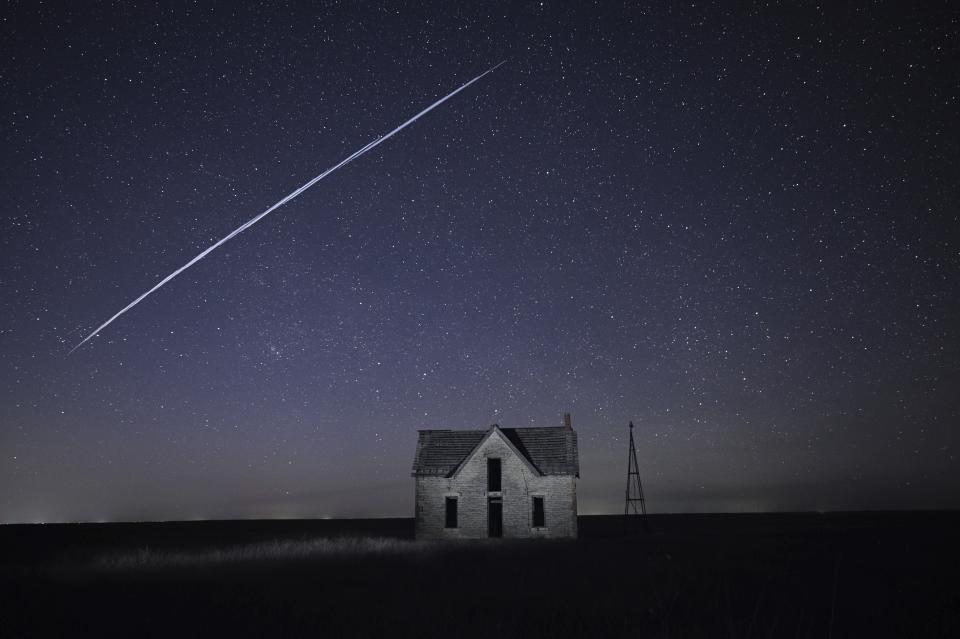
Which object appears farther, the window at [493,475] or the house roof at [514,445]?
the house roof at [514,445]

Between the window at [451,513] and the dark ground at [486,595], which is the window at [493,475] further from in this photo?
the dark ground at [486,595]

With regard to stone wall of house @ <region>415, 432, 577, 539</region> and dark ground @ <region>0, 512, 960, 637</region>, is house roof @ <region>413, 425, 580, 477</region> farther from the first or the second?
dark ground @ <region>0, 512, 960, 637</region>

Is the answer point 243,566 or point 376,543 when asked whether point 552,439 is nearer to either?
point 376,543

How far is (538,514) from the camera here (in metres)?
33.0

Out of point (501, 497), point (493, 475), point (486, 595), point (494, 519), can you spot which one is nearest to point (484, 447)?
point (493, 475)

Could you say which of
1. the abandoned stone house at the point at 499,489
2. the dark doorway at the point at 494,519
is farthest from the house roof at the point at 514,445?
the dark doorway at the point at 494,519

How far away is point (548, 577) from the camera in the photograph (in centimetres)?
1532

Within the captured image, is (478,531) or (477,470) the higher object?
(477,470)

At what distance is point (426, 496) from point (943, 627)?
1068 inches

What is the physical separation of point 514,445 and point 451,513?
5091 millimetres

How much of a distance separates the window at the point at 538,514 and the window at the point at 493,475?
2.09m

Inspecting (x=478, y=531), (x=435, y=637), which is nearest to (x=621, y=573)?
(x=435, y=637)

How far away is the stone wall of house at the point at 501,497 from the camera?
107 ft

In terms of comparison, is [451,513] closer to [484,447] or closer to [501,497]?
[501,497]
